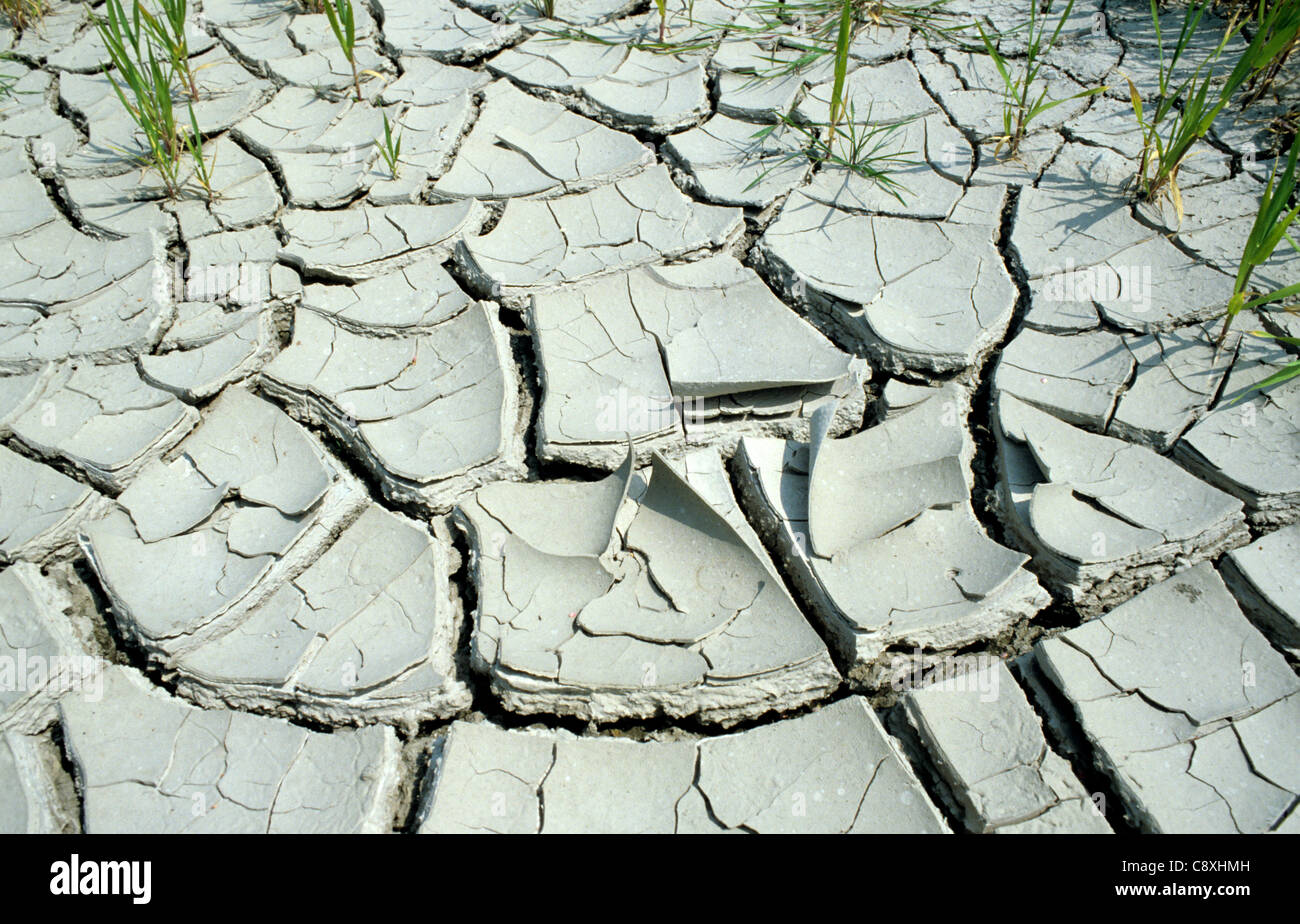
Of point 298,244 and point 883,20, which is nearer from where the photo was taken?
point 298,244

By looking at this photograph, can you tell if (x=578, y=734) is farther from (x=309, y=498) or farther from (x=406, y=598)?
(x=309, y=498)

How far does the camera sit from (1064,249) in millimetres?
2184

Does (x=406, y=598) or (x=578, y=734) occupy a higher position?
(x=406, y=598)

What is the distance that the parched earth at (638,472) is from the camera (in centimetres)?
146

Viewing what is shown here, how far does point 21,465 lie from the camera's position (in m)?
1.83

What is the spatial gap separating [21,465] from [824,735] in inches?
67.0

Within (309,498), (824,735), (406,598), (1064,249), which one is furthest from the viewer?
(1064,249)

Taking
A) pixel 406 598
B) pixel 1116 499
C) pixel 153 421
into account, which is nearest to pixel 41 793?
pixel 406 598

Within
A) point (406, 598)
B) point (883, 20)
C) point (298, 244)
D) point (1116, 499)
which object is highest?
point (883, 20)

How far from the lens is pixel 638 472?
181 cm

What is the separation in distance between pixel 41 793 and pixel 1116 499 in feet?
6.48

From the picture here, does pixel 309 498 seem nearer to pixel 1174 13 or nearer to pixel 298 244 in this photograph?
pixel 298 244

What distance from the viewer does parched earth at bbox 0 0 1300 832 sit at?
1.46 m
